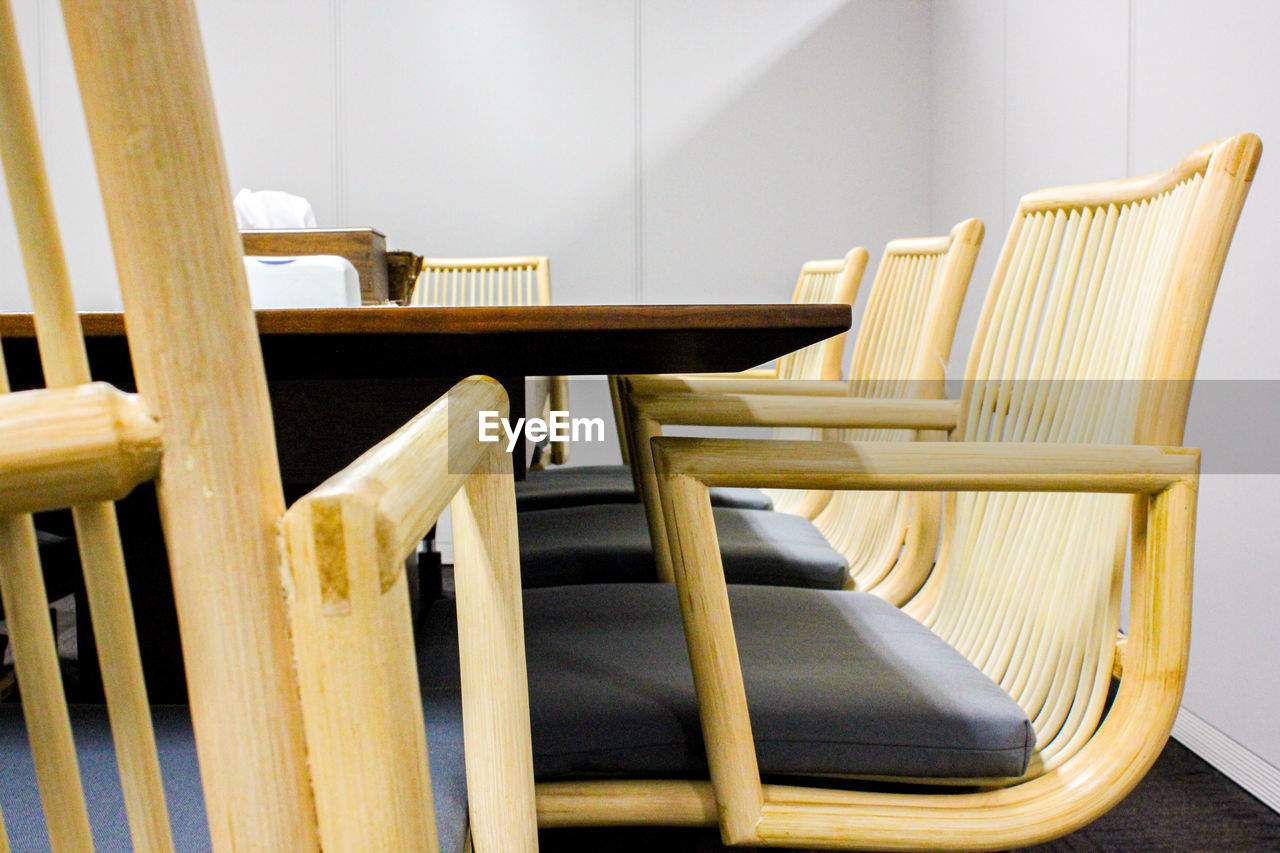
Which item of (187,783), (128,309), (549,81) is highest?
(549,81)

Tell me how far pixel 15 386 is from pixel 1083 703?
3.02ft

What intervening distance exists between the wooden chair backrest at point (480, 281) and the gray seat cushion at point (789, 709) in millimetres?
2207

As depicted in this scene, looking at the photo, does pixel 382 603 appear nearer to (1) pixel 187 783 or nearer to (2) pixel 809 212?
(1) pixel 187 783

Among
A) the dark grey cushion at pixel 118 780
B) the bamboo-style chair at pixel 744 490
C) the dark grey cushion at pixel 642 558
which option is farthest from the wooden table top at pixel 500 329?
the bamboo-style chair at pixel 744 490

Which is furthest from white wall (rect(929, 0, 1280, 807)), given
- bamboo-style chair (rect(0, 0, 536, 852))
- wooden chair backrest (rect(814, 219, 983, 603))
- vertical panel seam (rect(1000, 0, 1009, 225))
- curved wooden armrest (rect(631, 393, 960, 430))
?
bamboo-style chair (rect(0, 0, 536, 852))

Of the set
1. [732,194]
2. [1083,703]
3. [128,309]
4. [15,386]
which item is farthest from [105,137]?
[732,194]

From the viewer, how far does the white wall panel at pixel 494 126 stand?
11.5 ft

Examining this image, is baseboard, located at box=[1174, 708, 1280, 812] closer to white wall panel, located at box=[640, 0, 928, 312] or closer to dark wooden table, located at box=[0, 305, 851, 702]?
dark wooden table, located at box=[0, 305, 851, 702]

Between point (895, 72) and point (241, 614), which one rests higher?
point (895, 72)

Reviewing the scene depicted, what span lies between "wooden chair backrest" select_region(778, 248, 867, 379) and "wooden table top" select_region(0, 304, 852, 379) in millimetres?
1085

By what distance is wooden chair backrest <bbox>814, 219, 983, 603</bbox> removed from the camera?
3.96 feet

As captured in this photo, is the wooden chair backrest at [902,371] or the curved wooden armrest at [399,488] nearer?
the curved wooden armrest at [399,488]

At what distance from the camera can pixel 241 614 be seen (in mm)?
247

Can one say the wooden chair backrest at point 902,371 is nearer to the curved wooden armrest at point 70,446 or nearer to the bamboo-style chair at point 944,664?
the bamboo-style chair at point 944,664
